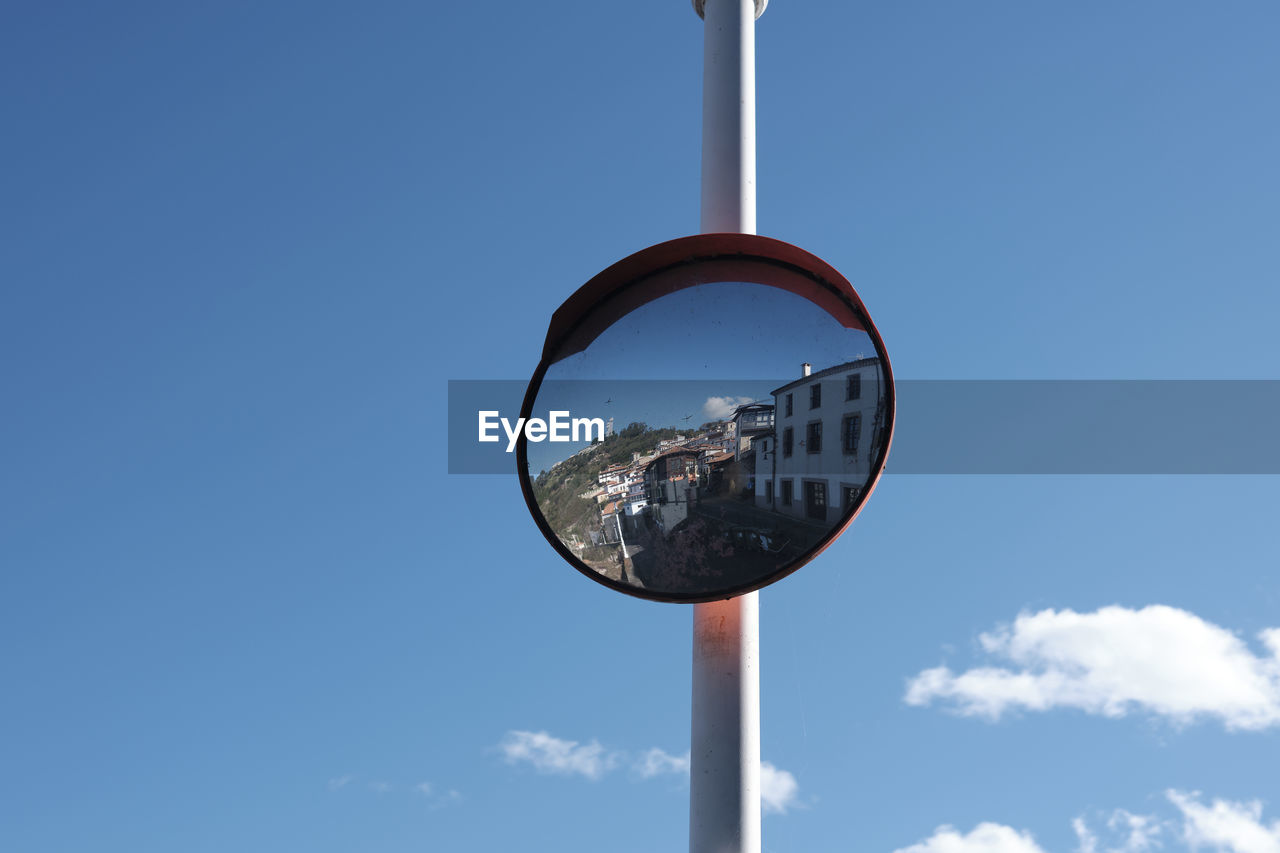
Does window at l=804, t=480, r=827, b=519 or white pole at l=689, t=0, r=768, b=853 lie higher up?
Answer: window at l=804, t=480, r=827, b=519

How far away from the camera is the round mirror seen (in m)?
4.24

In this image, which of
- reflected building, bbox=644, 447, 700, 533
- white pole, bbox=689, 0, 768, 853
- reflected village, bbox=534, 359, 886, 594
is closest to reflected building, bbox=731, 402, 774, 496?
reflected village, bbox=534, 359, 886, 594

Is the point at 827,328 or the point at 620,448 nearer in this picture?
the point at 827,328

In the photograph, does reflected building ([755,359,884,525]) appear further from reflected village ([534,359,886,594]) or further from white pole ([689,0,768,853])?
white pole ([689,0,768,853])

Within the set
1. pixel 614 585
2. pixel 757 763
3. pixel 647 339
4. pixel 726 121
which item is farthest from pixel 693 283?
pixel 757 763

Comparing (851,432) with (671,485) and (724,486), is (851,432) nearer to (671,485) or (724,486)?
(724,486)

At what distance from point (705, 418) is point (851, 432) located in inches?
24.8

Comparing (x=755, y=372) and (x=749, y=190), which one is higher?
(x=749, y=190)

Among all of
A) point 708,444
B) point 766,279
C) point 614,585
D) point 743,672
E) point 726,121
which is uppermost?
point 726,121

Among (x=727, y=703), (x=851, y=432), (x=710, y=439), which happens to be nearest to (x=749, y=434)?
(x=710, y=439)

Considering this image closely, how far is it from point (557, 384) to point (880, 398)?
1.38 metres

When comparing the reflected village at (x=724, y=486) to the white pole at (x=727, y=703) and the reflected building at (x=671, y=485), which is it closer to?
the reflected building at (x=671, y=485)

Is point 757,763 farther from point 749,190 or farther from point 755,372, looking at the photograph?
point 749,190

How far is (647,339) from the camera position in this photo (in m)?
4.61
